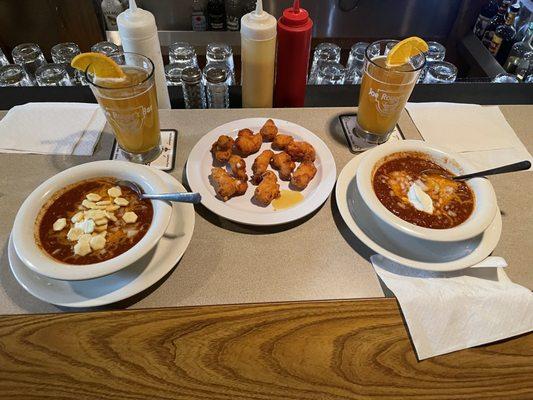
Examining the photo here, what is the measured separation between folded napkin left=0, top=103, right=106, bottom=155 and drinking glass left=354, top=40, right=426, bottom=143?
917mm

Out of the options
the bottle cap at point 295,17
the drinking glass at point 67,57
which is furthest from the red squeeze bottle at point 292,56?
the drinking glass at point 67,57

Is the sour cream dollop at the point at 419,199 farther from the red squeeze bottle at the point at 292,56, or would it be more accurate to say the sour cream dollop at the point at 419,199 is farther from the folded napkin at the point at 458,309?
the red squeeze bottle at the point at 292,56

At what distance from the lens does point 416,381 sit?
82 centimetres

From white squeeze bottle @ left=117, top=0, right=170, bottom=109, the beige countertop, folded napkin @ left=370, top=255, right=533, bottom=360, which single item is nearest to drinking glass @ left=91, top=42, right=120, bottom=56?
white squeeze bottle @ left=117, top=0, right=170, bottom=109

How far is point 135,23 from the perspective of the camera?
1.24 metres

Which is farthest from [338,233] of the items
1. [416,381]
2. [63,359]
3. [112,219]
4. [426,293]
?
[63,359]

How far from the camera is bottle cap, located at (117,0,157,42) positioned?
48.6 inches

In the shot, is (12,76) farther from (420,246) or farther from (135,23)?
(420,246)

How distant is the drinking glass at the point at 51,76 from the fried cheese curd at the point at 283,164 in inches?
40.0

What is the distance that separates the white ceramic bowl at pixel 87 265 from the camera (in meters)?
0.82

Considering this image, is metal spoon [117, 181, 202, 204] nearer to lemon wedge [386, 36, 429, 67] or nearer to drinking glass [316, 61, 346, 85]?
lemon wedge [386, 36, 429, 67]

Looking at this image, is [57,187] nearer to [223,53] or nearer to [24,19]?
[223,53]

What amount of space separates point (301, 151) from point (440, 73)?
934 mm

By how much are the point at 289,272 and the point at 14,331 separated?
633 mm
